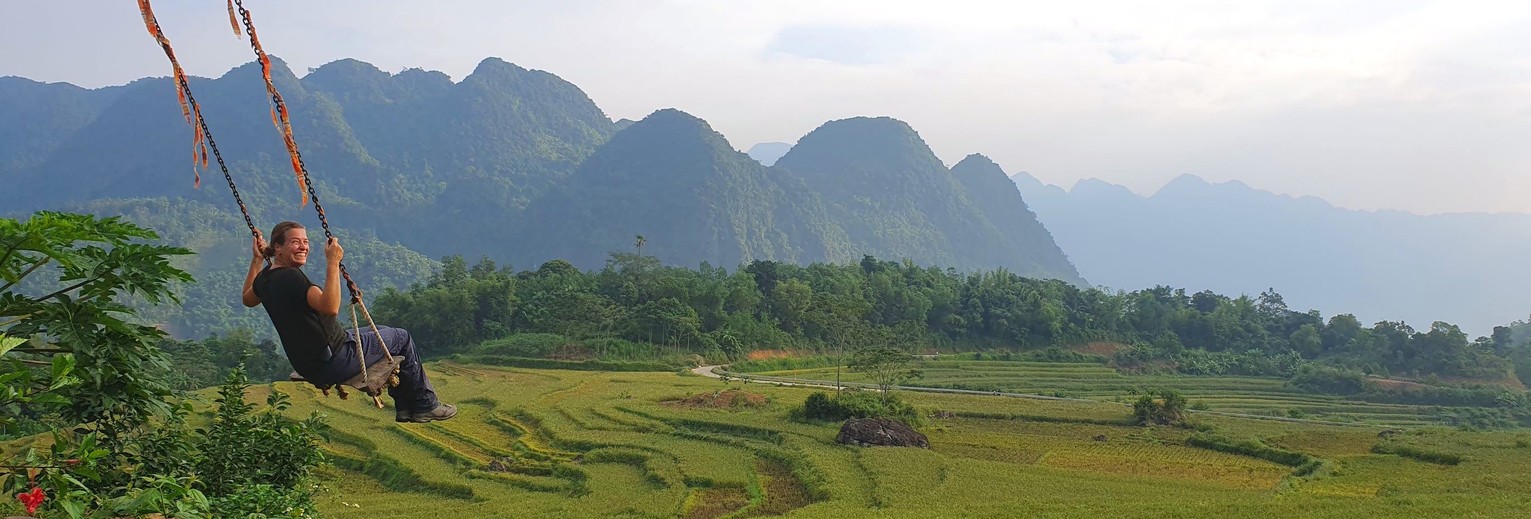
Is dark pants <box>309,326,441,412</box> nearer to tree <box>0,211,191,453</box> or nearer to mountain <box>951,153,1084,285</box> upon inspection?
tree <box>0,211,191,453</box>

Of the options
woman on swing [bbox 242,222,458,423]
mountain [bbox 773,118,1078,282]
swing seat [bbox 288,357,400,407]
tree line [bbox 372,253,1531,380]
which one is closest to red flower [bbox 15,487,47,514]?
woman on swing [bbox 242,222,458,423]

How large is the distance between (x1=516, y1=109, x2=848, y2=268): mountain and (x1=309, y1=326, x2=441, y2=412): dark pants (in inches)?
4624

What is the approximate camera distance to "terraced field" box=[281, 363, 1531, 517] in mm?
16000

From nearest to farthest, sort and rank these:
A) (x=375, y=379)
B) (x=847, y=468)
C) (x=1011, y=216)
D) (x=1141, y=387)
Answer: (x=375, y=379), (x=847, y=468), (x=1141, y=387), (x=1011, y=216)

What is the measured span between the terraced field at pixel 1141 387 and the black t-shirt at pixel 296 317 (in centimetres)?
3589

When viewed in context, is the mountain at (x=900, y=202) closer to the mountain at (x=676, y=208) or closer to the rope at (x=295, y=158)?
the mountain at (x=676, y=208)

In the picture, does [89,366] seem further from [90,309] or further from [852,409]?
[852,409]

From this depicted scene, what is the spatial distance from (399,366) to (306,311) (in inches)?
26.9

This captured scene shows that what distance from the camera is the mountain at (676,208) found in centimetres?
12694

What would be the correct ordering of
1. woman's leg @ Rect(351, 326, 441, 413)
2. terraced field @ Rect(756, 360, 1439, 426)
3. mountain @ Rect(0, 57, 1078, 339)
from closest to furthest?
1. woman's leg @ Rect(351, 326, 441, 413)
2. terraced field @ Rect(756, 360, 1439, 426)
3. mountain @ Rect(0, 57, 1078, 339)

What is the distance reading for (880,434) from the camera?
22562mm

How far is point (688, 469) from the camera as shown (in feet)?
64.1

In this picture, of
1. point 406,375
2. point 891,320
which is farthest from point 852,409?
point 891,320

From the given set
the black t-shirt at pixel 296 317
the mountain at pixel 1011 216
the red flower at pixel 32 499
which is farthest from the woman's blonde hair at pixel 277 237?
the mountain at pixel 1011 216
